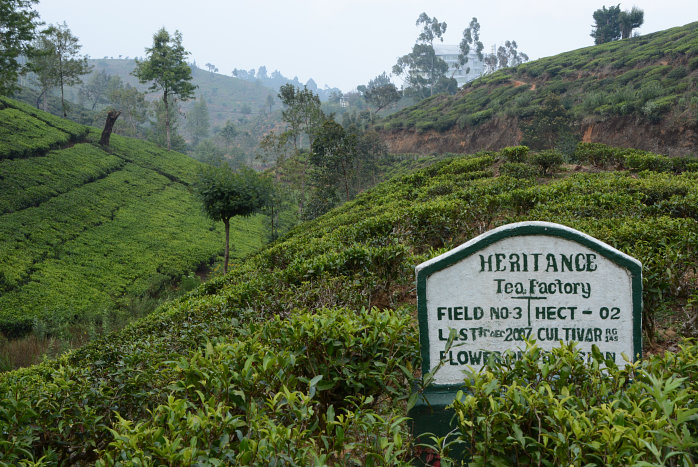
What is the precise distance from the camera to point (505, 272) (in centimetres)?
267

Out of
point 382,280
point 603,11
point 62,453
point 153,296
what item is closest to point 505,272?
point 382,280

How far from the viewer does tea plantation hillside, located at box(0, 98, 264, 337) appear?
15.7 m

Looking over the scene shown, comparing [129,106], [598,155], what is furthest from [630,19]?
[129,106]

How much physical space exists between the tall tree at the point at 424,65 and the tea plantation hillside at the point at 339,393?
7860 cm

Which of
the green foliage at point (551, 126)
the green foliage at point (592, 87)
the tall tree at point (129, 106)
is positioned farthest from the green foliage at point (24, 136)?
the green foliage at point (592, 87)

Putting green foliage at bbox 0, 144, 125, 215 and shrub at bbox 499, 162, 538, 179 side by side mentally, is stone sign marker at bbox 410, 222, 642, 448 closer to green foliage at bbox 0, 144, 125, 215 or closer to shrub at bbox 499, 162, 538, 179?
shrub at bbox 499, 162, 538, 179

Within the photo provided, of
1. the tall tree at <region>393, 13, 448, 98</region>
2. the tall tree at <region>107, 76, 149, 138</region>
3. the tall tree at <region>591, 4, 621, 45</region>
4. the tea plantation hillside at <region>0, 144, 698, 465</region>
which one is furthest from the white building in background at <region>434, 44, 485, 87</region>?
the tea plantation hillside at <region>0, 144, 698, 465</region>

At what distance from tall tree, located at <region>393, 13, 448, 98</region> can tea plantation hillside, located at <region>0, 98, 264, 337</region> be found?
5732cm

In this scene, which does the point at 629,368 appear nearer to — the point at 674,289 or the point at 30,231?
the point at 674,289

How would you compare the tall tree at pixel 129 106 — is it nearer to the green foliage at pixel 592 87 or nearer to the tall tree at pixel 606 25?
the green foliage at pixel 592 87

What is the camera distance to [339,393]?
265cm

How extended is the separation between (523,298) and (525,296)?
0.05 feet

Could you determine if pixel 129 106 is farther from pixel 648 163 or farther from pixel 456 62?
pixel 456 62

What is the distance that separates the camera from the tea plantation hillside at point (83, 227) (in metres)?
15.7
